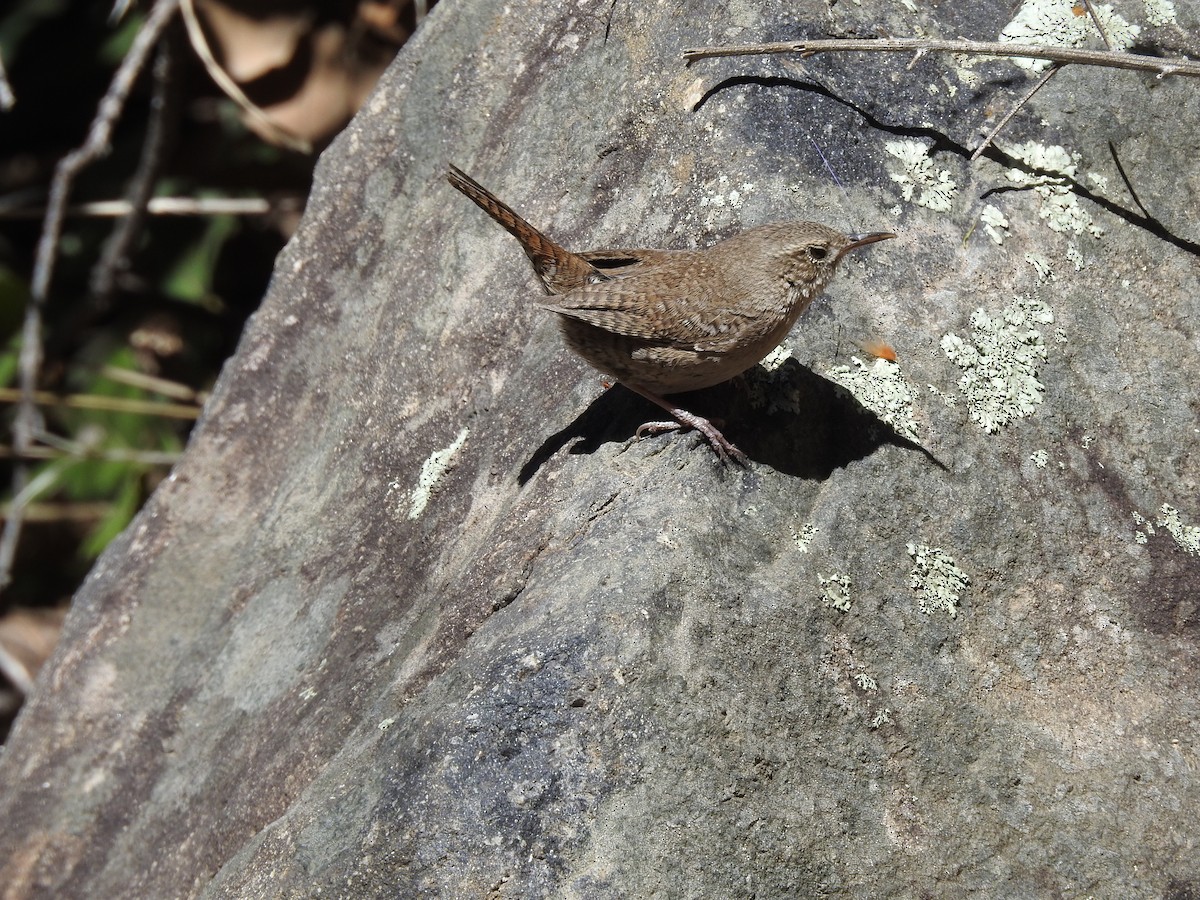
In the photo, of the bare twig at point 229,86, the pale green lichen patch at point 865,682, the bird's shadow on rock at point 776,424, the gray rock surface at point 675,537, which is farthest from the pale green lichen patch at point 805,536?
the bare twig at point 229,86

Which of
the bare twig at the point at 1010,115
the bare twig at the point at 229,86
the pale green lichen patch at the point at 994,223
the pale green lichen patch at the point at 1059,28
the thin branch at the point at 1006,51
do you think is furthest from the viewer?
the bare twig at the point at 229,86

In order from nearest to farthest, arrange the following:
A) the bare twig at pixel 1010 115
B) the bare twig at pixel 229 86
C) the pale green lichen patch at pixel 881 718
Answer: the pale green lichen patch at pixel 881 718, the bare twig at pixel 1010 115, the bare twig at pixel 229 86

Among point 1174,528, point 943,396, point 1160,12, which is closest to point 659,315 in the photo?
point 943,396

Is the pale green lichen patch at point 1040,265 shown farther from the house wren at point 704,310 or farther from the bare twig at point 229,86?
the bare twig at point 229,86

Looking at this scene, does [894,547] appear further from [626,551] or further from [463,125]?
[463,125]

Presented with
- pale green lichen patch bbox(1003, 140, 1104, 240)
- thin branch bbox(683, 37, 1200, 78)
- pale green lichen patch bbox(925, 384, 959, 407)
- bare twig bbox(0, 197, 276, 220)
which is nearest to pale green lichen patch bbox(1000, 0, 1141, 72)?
pale green lichen patch bbox(1003, 140, 1104, 240)

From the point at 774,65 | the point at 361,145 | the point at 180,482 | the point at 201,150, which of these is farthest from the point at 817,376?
the point at 201,150

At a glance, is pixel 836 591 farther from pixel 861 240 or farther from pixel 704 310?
pixel 861 240

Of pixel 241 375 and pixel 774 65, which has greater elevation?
pixel 774 65
